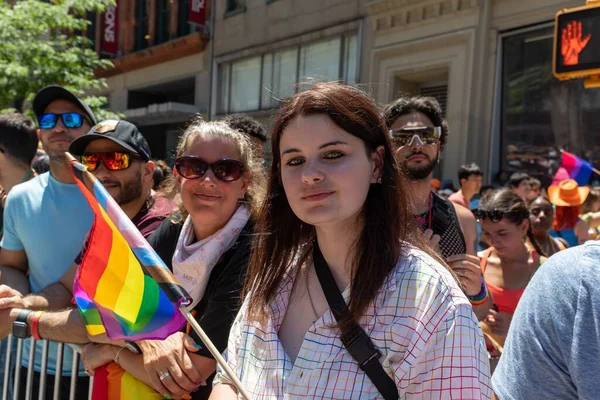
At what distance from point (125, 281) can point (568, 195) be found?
18.5 feet

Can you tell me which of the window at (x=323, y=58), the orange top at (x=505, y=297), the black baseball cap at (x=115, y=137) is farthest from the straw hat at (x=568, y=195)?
the window at (x=323, y=58)

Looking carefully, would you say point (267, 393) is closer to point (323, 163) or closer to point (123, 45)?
point (323, 163)

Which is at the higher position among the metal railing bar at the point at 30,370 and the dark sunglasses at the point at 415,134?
the dark sunglasses at the point at 415,134

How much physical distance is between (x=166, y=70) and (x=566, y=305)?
904 inches

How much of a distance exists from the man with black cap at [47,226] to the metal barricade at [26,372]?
6 centimetres

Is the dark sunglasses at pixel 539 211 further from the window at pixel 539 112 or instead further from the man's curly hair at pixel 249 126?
the window at pixel 539 112

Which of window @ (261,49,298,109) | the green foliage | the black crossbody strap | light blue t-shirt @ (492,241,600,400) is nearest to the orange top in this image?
the black crossbody strap

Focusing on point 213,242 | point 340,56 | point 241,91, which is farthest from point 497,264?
point 241,91

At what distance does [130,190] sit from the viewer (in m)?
3.17

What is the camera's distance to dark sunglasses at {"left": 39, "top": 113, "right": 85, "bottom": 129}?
365 cm

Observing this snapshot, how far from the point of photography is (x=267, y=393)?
179 cm

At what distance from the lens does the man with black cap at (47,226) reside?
3.27 meters

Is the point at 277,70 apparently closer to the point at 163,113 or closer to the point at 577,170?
the point at 163,113

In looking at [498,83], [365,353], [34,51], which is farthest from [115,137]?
[498,83]
